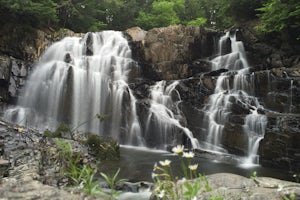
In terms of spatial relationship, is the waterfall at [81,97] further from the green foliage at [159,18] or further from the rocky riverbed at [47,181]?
the green foliage at [159,18]

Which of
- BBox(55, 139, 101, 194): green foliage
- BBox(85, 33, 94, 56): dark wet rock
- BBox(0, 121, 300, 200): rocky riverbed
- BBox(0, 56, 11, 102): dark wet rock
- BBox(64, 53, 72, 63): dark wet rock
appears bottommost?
BBox(0, 121, 300, 200): rocky riverbed

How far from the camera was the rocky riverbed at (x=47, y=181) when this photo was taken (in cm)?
271

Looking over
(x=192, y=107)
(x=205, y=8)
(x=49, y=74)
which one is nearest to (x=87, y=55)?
(x=49, y=74)

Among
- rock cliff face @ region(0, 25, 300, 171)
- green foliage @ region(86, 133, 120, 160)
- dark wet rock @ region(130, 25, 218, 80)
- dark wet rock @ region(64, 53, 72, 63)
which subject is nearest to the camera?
green foliage @ region(86, 133, 120, 160)

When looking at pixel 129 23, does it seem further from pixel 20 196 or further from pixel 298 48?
pixel 20 196

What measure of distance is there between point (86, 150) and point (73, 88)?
6.62m

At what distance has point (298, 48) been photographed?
1591 cm

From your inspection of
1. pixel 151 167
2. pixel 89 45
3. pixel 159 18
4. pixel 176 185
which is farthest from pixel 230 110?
pixel 159 18

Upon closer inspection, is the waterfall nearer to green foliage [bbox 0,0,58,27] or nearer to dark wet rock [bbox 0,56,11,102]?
dark wet rock [bbox 0,56,11,102]

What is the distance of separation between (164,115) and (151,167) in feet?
15.6

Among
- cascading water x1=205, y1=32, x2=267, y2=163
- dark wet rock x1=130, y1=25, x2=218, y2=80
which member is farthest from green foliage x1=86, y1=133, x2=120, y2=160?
dark wet rock x1=130, y1=25, x2=218, y2=80

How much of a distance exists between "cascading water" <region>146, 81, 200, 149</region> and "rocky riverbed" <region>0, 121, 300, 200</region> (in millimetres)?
4699

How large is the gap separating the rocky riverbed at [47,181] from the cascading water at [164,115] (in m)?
4.70

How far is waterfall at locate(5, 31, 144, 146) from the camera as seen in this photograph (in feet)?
43.9
